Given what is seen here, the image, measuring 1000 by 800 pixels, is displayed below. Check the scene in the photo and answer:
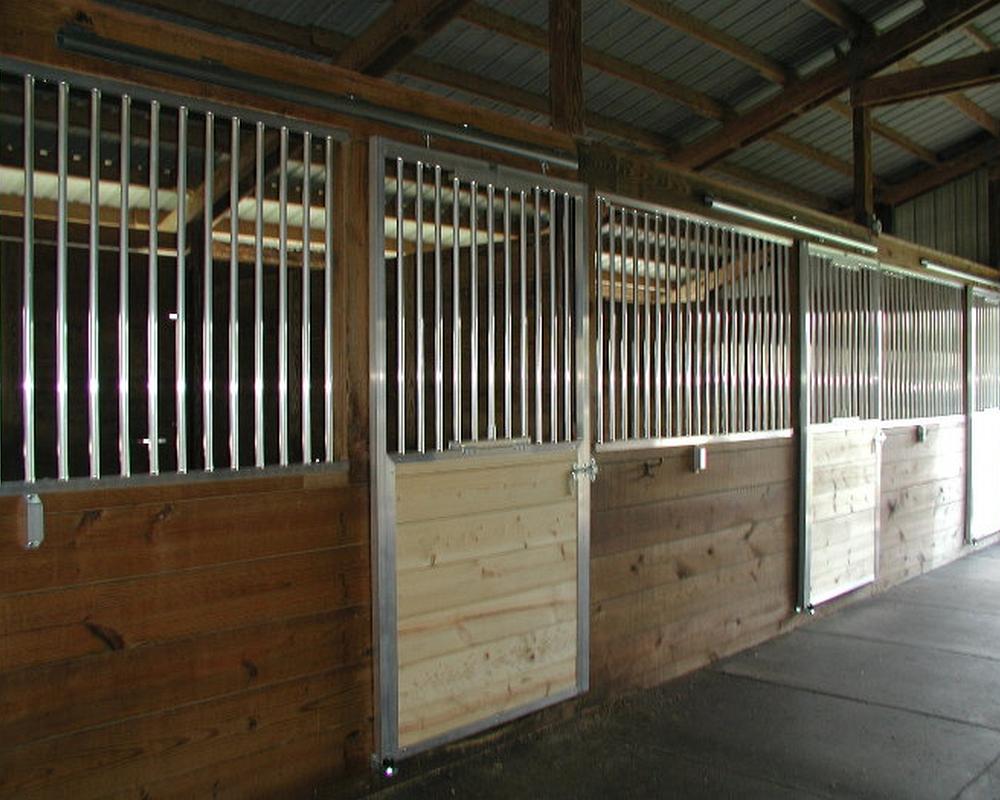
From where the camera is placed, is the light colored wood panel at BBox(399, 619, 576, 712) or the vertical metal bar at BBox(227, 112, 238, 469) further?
the light colored wood panel at BBox(399, 619, 576, 712)

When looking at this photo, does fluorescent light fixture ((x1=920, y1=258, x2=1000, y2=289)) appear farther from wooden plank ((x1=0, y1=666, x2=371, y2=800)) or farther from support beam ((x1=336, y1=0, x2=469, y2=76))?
wooden plank ((x1=0, y1=666, x2=371, y2=800))

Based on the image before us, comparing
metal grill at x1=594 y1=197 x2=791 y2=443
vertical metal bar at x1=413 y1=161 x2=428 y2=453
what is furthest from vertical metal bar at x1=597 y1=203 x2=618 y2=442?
vertical metal bar at x1=413 y1=161 x2=428 y2=453

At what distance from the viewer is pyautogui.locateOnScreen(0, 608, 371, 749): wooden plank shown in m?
1.65

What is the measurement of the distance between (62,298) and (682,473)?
2266 millimetres

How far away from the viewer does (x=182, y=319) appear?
184 cm

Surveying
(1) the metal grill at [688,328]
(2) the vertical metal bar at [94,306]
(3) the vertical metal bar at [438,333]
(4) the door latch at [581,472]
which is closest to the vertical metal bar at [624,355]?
(1) the metal grill at [688,328]

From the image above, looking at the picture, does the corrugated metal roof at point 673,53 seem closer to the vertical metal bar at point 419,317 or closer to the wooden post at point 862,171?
the wooden post at point 862,171

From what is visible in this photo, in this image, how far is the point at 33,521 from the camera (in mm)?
1616

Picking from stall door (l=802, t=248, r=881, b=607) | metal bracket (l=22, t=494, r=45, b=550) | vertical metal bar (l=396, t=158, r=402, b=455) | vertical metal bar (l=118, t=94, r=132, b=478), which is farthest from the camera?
stall door (l=802, t=248, r=881, b=607)

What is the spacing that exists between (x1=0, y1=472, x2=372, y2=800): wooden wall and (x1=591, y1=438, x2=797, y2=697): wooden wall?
1.02 meters

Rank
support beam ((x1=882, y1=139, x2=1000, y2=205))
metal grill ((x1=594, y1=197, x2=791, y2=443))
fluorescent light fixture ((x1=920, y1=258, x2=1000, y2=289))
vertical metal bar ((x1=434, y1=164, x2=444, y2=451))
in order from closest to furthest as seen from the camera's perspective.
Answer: vertical metal bar ((x1=434, y1=164, x2=444, y2=451))
metal grill ((x1=594, y1=197, x2=791, y2=443))
fluorescent light fixture ((x1=920, y1=258, x2=1000, y2=289))
support beam ((x1=882, y1=139, x2=1000, y2=205))

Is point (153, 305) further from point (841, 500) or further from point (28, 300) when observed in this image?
point (841, 500)

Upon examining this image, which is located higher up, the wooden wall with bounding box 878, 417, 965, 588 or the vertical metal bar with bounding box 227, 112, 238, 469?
the vertical metal bar with bounding box 227, 112, 238, 469

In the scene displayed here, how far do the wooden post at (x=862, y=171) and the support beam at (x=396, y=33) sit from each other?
8.46ft
